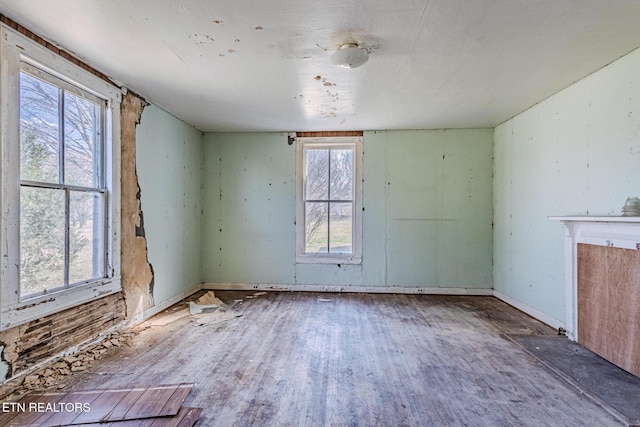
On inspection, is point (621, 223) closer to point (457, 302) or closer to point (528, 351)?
point (528, 351)

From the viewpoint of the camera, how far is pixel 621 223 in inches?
98.1

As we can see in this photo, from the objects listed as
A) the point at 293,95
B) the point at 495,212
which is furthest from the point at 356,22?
the point at 495,212

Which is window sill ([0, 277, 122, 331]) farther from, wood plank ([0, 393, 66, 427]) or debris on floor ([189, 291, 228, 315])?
debris on floor ([189, 291, 228, 315])

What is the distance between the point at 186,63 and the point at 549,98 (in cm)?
379

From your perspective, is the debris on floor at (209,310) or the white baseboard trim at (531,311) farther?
the debris on floor at (209,310)

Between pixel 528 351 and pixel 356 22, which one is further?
pixel 528 351

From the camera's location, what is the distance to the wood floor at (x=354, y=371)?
194 cm

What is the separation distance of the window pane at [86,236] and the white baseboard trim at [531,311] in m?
4.70

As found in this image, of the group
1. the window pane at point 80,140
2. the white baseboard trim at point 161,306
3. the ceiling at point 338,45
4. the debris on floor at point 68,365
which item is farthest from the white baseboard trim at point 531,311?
the window pane at point 80,140

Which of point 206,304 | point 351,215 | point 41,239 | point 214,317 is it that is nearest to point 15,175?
point 41,239

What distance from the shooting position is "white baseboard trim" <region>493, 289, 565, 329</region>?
3353mm

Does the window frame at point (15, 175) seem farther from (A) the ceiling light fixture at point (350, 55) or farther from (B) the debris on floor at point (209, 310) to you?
(A) the ceiling light fixture at point (350, 55)

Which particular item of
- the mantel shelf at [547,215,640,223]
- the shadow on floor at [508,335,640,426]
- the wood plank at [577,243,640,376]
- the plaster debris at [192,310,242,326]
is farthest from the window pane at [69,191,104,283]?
the wood plank at [577,243,640,376]

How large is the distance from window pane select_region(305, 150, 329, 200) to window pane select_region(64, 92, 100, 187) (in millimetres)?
2870
